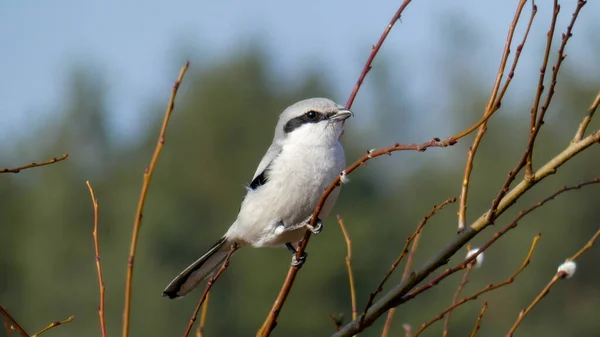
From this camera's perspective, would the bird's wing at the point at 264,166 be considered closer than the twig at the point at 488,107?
No

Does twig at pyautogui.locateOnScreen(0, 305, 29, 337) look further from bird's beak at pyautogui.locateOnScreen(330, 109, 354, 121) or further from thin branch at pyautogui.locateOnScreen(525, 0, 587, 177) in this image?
bird's beak at pyautogui.locateOnScreen(330, 109, 354, 121)

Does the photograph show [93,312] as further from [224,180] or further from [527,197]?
[527,197]

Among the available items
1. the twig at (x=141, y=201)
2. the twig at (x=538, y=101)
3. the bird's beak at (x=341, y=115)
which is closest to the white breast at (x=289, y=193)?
the bird's beak at (x=341, y=115)

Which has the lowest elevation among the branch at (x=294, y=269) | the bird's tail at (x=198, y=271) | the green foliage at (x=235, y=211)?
the green foliage at (x=235, y=211)

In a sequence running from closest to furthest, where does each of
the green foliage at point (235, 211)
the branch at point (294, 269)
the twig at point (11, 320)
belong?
the twig at point (11, 320) < the branch at point (294, 269) < the green foliage at point (235, 211)

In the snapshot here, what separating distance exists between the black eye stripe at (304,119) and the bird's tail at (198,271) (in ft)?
2.11

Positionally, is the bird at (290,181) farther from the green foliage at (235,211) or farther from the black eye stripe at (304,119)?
the green foliage at (235,211)

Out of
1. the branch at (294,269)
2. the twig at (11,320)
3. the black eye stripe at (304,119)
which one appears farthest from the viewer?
the black eye stripe at (304,119)

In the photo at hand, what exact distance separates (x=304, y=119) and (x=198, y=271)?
33.5 inches

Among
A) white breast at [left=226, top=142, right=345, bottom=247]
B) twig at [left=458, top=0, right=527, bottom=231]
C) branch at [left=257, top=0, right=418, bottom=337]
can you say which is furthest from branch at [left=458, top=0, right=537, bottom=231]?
white breast at [left=226, top=142, right=345, bottom=247]

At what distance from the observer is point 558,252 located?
→ 4912cm

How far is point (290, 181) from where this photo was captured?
14.3 feet

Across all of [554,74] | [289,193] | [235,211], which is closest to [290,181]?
[289,193]

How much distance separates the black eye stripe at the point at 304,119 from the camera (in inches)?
179
